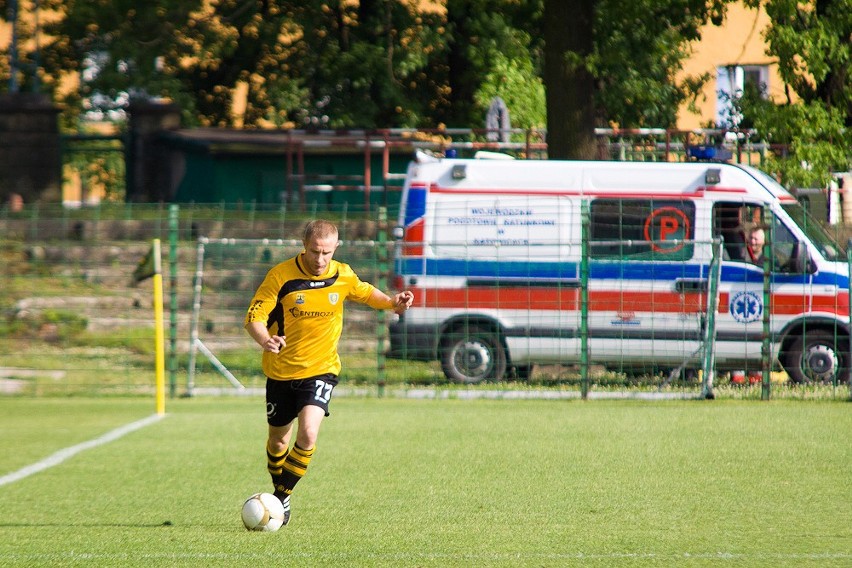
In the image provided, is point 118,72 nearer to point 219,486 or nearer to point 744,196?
point 744,196

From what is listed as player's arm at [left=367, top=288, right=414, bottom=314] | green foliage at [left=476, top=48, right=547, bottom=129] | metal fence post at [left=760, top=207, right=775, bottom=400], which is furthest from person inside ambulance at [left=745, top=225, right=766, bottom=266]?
green foliage at [left=476, top=48, right=547, bottom=129]

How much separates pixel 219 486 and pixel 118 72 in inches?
947

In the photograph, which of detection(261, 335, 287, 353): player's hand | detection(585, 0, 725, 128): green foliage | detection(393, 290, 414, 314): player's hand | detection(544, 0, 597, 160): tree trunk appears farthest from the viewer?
detection(585, 0, 725, 128): green foliage

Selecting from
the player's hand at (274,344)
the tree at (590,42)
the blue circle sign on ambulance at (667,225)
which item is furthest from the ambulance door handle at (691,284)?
the player's hand at (274,344)

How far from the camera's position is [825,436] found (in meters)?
11.3

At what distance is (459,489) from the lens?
8.68 meters

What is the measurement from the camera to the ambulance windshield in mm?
15461

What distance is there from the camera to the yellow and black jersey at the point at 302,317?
7.30m

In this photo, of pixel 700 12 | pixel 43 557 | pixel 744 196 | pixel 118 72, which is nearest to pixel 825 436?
pixel 744 196

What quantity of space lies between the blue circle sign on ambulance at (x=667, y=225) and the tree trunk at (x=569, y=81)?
4.87 meters

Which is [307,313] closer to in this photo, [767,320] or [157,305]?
[157,305]

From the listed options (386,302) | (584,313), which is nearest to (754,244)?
(584,313)

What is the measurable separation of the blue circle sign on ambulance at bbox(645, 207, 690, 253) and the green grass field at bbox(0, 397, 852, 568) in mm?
2299

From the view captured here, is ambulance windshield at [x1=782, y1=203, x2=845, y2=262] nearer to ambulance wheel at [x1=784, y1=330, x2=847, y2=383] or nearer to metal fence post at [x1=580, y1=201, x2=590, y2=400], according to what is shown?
ambulance wheel at [x1=784, y1=330, x2=847, y2=383]
